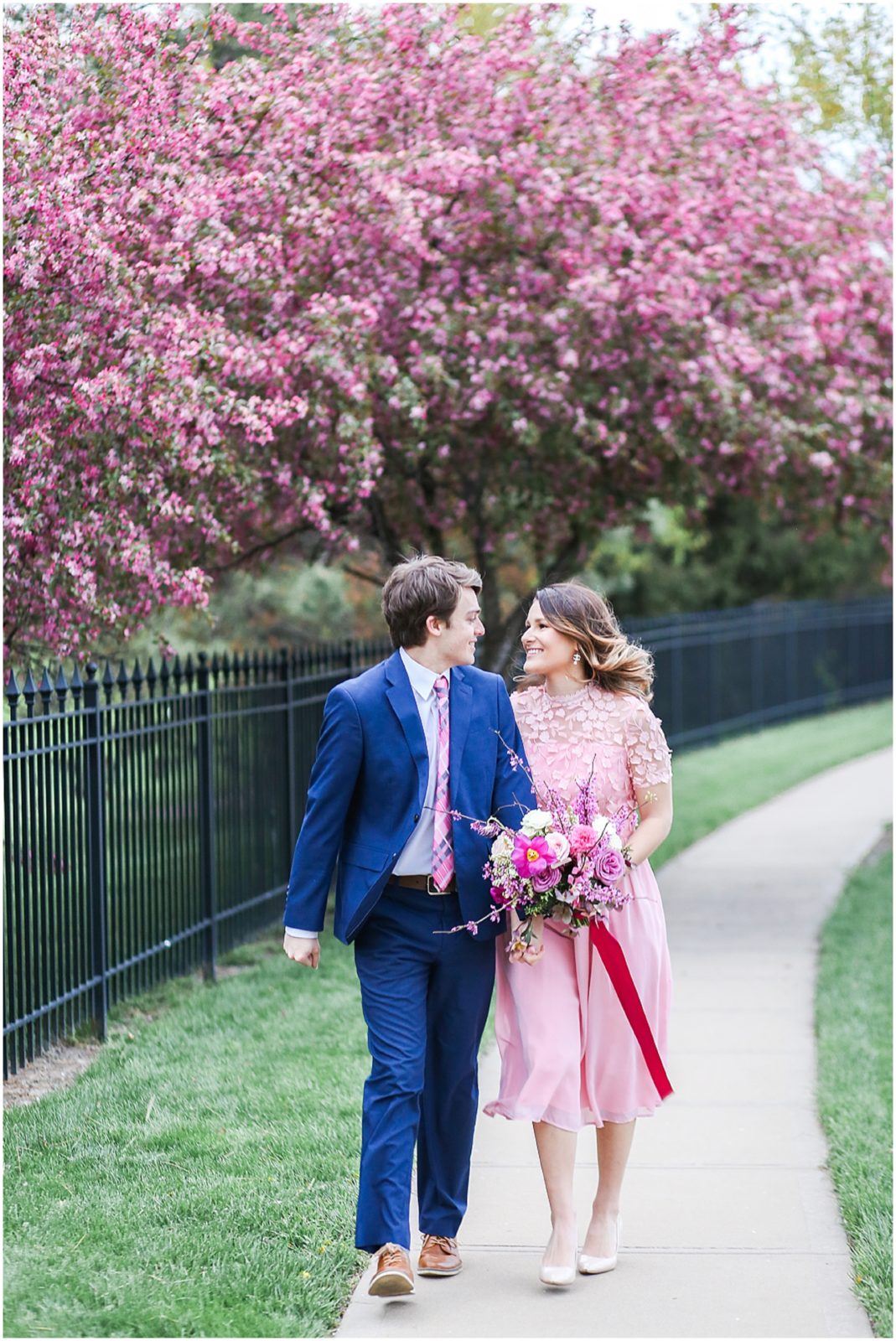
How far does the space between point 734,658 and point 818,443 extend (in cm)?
1199

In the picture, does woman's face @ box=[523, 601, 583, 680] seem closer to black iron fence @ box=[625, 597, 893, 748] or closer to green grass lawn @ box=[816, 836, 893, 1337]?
green grass lawn @ box=[816, 836, 893, 1337]

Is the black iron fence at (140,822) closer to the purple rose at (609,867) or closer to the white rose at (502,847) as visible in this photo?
A: the white rose at (502,847)

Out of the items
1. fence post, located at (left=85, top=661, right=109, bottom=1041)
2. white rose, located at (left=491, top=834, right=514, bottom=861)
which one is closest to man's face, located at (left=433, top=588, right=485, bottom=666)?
white rose, located at (left=491, top=834, right=514, bottom=861)

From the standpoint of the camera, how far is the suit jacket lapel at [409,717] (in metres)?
4.25

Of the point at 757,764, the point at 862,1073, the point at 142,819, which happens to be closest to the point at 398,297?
the point at 142,819

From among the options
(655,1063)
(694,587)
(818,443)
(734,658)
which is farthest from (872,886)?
(694,587)

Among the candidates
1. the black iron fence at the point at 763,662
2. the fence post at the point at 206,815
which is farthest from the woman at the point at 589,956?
the black iron fence at the point at 763,662

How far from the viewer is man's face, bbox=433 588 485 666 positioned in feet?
14.1

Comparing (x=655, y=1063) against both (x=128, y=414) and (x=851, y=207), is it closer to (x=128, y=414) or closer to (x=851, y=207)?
(x=128, y=414)

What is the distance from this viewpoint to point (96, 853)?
7.03m

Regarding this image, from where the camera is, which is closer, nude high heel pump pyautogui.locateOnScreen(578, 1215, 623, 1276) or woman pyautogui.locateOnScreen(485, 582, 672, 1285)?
woman pyautogui.locateOnScreen(485, 582, 672, 1285)

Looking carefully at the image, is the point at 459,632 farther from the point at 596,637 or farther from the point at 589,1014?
the point at 589,1014

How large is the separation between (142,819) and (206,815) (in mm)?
744

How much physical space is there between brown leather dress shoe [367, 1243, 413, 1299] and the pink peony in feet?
3.29
